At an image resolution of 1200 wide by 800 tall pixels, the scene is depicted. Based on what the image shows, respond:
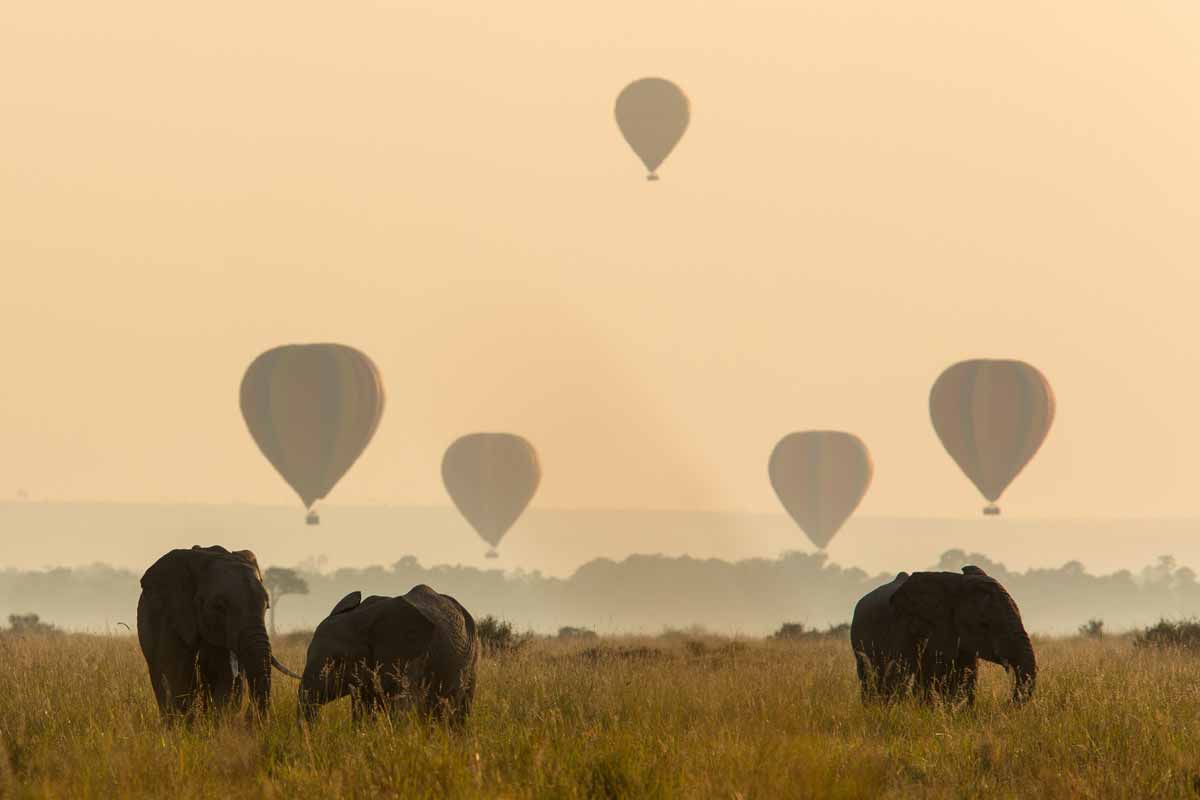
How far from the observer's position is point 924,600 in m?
16.9

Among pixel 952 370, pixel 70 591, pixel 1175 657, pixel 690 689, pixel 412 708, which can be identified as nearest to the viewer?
pixel 412 708

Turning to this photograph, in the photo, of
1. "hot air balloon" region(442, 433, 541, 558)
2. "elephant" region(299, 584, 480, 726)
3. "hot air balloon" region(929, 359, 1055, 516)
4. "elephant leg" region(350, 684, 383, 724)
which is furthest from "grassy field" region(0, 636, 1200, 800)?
"hot air balloon" region(442, 433, 541, 558)

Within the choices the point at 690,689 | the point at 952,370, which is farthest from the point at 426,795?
the point at 952,370

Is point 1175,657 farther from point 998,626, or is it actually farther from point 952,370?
point 952,370

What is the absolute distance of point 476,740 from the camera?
11312mm

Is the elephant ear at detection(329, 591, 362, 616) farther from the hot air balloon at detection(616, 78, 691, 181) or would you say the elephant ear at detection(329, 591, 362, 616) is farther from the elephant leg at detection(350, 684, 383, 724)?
the hot air balloon at detection(616, 78, 691, 181)

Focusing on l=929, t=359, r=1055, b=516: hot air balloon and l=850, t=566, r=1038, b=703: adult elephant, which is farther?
l=929, t=359, r=1055, b=516: hot air balloon

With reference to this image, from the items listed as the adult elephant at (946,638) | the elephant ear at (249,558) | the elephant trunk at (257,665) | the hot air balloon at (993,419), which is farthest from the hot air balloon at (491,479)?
the elephant trunk at (257,665)

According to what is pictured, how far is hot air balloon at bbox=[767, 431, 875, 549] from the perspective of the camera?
366ft

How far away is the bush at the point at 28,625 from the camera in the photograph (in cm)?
3650

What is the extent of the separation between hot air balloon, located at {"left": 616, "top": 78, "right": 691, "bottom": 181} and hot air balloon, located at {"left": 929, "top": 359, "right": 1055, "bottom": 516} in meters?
22.4

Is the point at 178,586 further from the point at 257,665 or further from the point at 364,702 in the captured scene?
the point at 364,702

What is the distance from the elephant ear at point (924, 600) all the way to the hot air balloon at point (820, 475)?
94.2 metres

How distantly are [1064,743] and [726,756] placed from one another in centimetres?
336
